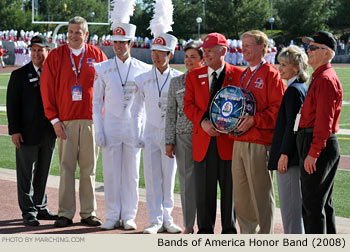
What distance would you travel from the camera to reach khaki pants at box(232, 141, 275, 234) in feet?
20.5

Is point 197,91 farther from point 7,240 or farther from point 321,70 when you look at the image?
point 7,240

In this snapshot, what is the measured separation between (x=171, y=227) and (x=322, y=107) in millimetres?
2476

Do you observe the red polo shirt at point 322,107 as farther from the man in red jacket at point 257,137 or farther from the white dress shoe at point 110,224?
the white dress shoe at point 110,224

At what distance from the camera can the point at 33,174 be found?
7.99 meters

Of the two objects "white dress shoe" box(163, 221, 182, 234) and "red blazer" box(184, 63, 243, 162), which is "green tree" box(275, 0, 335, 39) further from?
"red blazer" box(184, 63, 243, 162)

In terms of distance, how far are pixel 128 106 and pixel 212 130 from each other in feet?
4.54

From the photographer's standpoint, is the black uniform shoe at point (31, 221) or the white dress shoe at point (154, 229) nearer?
the white dress shoe at point (154, 229)

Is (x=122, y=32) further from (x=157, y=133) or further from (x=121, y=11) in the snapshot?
(x=157, y=133)

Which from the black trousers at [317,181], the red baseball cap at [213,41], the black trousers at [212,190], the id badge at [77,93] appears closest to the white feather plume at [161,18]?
the id badge at [77,93]

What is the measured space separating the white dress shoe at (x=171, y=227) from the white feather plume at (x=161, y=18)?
2.06m

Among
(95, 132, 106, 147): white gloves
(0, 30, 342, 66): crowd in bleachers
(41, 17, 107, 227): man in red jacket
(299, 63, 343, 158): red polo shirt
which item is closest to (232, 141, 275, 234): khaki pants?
(299, 63, 343, 158): red polo shirt

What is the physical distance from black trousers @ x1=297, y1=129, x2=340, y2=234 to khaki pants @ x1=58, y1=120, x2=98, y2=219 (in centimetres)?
277

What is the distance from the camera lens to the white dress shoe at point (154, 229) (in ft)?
23.3

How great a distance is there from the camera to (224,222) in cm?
671
